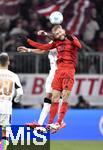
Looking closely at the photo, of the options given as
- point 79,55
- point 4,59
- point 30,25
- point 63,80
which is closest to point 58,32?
point 63,80

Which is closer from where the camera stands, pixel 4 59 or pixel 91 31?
pixel 4 59

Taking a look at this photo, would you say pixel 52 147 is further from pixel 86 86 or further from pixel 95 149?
pixel 86 86

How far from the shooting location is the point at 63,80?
19000 millimetres

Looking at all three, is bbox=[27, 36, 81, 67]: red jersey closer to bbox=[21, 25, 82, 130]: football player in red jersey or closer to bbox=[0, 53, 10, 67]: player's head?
bbox=[21, 25, 82, 130]: football player in red jersey

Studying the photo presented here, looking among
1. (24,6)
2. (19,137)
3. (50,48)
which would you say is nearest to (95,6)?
(24,6)

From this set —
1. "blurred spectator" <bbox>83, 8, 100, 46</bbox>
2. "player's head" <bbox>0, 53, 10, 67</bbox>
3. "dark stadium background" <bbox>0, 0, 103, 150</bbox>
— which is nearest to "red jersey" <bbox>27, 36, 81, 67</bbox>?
"player's head" <bbox>0, 53, 10, 67</bbox>

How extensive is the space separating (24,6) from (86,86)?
345 cm

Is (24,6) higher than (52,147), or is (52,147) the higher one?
(24,6)

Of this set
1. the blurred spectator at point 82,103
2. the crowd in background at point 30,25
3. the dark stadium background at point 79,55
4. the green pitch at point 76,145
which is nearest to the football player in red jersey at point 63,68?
the green pitch at point 76,145

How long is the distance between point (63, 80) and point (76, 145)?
5.04 m

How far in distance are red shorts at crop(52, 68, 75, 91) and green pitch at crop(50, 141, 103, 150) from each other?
12.6 feet

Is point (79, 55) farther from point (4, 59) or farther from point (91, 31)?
point (4, 59)

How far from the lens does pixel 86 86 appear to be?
2666 cm

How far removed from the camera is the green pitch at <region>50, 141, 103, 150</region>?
22.8 meters
